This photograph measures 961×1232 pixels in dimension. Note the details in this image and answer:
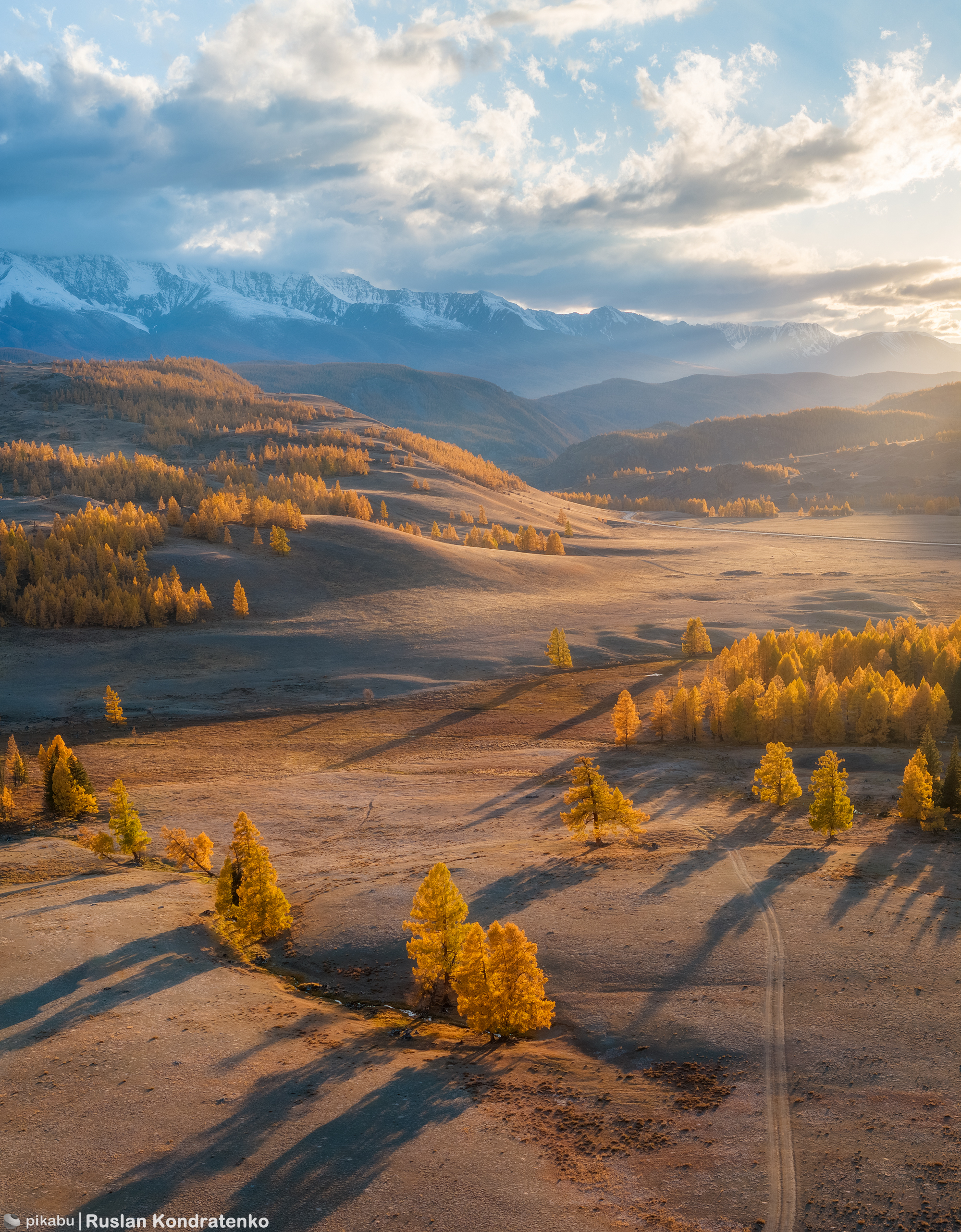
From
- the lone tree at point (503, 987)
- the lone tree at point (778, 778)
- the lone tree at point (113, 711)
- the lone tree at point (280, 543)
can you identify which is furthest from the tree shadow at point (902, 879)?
the lone tree at point (280, 543)

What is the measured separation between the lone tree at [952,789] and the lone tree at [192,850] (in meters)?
49.1

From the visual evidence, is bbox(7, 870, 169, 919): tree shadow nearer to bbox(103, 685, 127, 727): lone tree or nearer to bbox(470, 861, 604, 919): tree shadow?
bbox(470, 861, 604, 919): tree shadow

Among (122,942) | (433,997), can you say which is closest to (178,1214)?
(433,997)

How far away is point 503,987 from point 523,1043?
2.24 meters

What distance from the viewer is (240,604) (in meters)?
122

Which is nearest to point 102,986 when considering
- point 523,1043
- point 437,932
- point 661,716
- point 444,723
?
point 437,932

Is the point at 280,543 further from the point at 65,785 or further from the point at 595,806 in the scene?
the point at 595,806

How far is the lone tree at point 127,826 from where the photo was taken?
45906 mm

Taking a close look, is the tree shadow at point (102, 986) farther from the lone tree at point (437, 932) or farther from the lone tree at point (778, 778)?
the lone tree at point (778, 778)

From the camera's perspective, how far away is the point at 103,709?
287ft

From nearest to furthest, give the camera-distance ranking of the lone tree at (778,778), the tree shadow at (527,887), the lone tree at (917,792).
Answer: the tree shadow at (527,887) → the lone tree at (917,792) → the lone tree at (778,778)

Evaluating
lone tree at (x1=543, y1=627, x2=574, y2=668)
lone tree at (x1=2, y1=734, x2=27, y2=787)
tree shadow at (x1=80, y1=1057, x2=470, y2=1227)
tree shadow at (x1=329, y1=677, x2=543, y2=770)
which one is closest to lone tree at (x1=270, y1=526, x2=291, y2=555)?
lone tree at (x1=543, y1=627, x2=574, y2=668)

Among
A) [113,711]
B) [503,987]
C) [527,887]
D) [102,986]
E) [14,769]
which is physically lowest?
[527,887]

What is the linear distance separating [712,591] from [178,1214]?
15321 cm
